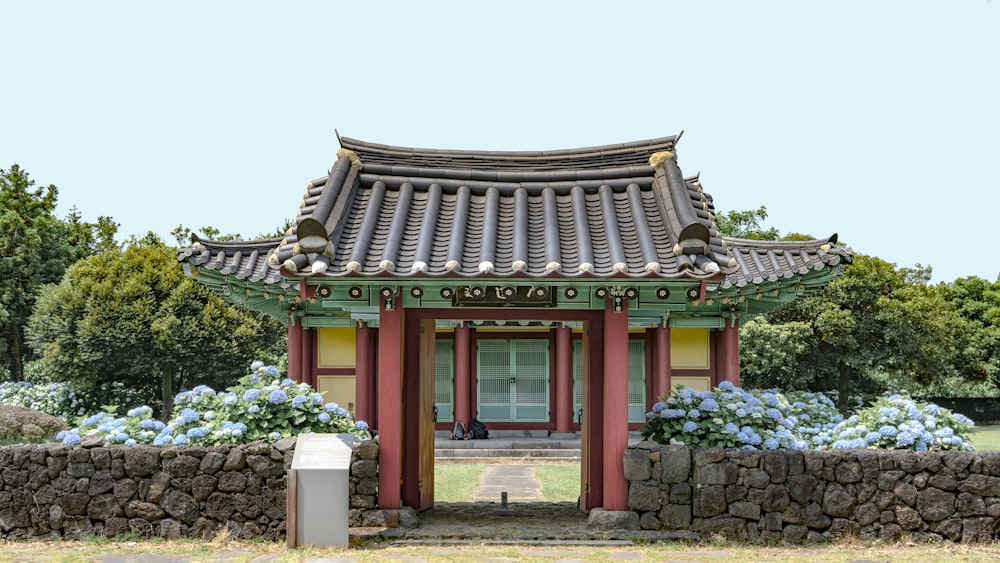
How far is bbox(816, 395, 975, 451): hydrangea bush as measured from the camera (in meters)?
10.2

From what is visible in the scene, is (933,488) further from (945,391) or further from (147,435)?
(945,391)

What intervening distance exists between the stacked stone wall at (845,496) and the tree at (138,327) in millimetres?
22048

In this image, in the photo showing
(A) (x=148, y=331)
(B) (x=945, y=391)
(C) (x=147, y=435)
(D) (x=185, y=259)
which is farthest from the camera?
(B) (x=945, y=391)

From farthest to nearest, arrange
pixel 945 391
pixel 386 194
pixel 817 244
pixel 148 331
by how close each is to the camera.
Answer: pixel 945 391 < pixel 148 331 < pixel 817 244 < pixel 386 194

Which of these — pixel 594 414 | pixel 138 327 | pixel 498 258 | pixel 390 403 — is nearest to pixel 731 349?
pixel 594 414

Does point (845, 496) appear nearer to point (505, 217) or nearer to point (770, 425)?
point (770, 425)

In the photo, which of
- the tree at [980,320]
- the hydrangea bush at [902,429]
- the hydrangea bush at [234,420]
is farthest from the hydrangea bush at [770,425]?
the tree at [980,320]

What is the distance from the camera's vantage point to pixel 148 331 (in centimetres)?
2869

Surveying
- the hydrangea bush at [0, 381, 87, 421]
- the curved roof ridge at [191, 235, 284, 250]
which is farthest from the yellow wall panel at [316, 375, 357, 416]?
the hydrangea bush at [0, 381, 87, 421]

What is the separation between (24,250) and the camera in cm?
3466

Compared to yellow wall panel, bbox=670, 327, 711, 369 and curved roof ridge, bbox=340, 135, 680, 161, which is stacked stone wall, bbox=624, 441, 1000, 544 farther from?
yellow wall panel, bbox=670, 327, 711, 369

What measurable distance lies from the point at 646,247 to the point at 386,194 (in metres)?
3.30

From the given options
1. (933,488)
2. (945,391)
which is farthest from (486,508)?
(945,391)

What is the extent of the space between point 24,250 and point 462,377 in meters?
19.5
